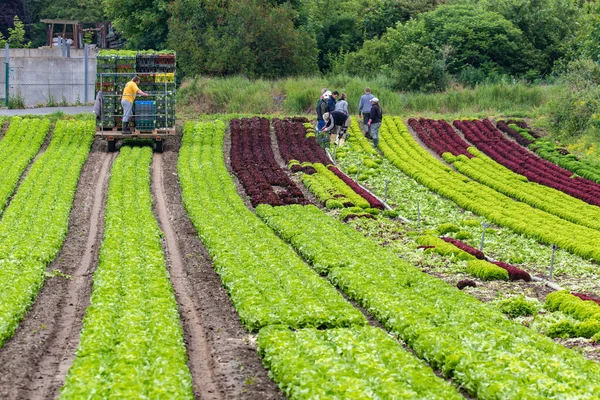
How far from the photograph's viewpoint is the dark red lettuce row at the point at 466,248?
76.1ft

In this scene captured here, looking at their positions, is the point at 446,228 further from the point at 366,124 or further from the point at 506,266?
the point at 366,124

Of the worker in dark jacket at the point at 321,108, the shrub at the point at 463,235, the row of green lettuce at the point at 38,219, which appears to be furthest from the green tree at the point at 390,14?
the shrub at the point at 463,235

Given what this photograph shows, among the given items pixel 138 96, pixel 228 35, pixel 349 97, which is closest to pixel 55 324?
pixel 138 96

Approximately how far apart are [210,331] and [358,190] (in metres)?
16.0

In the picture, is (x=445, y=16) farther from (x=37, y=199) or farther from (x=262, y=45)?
(x=37, y=199)

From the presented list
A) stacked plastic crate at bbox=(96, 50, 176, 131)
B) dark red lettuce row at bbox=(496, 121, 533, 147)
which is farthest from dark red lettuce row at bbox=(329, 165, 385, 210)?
dark red lettuce row at bbox=(496, 121, 533, 147)

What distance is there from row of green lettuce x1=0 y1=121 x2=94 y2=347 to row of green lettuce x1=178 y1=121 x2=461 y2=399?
12.9ft

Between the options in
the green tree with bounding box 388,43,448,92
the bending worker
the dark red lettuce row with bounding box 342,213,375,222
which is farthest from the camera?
the green tree with bounding box 388,43,448,92

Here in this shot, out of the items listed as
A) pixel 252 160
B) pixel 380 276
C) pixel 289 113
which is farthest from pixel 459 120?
pixel 380 276

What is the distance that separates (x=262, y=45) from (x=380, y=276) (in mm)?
39738

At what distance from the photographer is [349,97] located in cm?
5000

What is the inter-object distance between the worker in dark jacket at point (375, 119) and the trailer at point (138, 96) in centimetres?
852

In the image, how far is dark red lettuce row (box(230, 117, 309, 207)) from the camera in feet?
101

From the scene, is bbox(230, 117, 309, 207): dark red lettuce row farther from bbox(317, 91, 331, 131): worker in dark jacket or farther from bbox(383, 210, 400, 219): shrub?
bbox(383, 210, 400, 219): shrub
